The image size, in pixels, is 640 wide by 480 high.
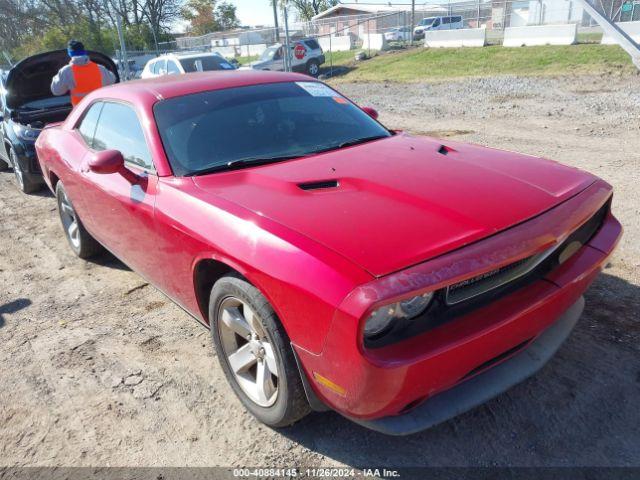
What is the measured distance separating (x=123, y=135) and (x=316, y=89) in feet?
4.64

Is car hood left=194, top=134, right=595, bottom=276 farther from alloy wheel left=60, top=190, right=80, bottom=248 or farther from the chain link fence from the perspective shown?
the chain link fence

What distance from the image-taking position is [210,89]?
11.6ft

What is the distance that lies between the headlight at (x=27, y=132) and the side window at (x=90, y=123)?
3071 mm

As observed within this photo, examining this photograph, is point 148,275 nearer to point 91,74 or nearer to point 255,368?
point 255,368

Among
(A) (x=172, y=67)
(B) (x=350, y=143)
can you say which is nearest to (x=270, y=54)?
(A) (x=172, y=67)

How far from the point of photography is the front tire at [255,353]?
2.28m

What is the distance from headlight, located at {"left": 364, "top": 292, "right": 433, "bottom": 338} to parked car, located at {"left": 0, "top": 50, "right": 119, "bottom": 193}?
6538 mm

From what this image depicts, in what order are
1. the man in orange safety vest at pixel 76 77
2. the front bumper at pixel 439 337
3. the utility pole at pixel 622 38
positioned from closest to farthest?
the front bumper at pixel 439 337
the man in orange safety vest at pixel 76 77
the utility pole at pixel 622 38

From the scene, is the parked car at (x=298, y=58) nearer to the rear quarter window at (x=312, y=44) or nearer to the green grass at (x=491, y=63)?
the rear quarter window at (x=312, y=44)

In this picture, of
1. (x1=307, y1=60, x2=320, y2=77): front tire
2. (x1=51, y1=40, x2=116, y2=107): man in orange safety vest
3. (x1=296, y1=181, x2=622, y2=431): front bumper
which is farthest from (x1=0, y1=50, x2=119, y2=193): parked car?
(x1=307, y1=60, x2=320, y2=77): front tire

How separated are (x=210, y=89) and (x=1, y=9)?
48862 millimetres

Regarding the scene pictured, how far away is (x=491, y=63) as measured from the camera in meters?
18.8

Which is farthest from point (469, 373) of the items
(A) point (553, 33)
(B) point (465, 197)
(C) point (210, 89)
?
(A) point (553, 33)

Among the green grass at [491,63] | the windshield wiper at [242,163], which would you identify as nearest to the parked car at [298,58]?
the green grass at [491,63]
